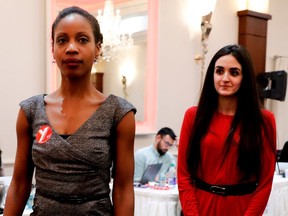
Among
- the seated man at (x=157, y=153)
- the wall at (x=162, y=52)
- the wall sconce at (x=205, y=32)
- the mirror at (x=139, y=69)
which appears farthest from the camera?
the wall sconce at (x=205, y=32)

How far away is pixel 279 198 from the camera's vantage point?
3.68 meters

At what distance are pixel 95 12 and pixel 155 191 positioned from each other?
1955 mm

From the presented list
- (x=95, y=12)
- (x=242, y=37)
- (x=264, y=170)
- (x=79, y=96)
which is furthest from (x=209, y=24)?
(x=79, y=96)

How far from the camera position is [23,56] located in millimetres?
3711

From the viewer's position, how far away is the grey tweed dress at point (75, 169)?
2.88 ft

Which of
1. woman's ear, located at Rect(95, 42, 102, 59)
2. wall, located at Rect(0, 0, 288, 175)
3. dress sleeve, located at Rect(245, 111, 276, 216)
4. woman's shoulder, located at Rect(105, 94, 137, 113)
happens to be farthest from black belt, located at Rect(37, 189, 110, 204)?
wall, located at Rect(0, 0, 288, 175)

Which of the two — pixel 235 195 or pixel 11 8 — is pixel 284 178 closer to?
pixel 235 195

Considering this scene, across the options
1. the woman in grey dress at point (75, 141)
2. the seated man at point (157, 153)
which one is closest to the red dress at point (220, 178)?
the woman in grey dress at point (75, 141)

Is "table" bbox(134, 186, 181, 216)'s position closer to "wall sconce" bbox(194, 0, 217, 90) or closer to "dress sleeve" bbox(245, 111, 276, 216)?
"dress sleeve" bbox(245, 111, 276, 216)

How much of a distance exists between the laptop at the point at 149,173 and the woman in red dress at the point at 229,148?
1800mm

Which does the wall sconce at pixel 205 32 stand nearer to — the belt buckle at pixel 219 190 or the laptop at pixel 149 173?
the laptop at pixel 149 173

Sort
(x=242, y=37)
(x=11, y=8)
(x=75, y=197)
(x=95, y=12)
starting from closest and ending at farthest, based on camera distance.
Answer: (x=75, y=197), (x=11, y=8), (x=95, y=12), (x=242, y=37)

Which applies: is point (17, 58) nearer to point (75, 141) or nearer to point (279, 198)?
point (279, 198)

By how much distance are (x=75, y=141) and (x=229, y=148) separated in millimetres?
918
